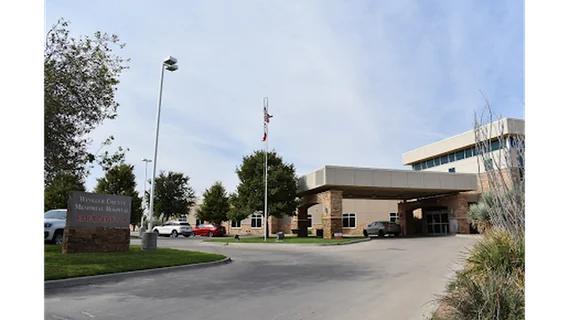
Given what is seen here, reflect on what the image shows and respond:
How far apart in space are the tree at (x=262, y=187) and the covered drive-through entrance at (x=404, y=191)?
1670mm

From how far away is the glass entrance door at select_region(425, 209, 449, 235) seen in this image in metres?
35.3

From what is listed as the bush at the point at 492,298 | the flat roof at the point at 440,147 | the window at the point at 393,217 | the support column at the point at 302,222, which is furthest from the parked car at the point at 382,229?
the bush at the point at 492,298

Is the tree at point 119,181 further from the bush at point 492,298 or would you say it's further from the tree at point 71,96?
the bush at point 492,298

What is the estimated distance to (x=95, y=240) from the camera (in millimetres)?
14945

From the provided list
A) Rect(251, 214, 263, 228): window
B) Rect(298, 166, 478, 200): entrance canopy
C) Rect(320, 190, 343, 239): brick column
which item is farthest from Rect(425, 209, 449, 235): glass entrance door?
Rect(251, 214, 263, 228): window

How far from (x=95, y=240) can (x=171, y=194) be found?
93.5 feet

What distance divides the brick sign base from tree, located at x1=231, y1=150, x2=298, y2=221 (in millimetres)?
16046

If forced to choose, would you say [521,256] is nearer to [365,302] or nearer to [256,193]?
[365,302]

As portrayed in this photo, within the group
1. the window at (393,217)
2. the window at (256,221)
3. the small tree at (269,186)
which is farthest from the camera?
the window at (256,221)

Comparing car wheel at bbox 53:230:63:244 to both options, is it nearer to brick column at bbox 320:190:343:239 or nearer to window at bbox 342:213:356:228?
brick column at bbox 320:190:343:239

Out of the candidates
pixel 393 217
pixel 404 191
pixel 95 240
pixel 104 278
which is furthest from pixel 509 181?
pixel 393 217

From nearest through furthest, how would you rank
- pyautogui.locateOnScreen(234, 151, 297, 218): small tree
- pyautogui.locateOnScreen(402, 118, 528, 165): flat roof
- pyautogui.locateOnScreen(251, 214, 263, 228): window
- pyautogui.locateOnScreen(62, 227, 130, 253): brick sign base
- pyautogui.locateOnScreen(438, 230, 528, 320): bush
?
pyautogui.locateOnScreen(438, 230, 528, 320): bush, pyautogui.locateOnScreen(62, 227, 130, 253): brick sign base, pyautogui.locateOnScreen(234, 151, 297, 218): small tree, pyautogui.locateOnScreen(402, 118, 528, 165): flat roof, pyautogui.locateOnScreen(251, 214, 263, 228): window

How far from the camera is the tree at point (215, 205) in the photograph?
46719 mm

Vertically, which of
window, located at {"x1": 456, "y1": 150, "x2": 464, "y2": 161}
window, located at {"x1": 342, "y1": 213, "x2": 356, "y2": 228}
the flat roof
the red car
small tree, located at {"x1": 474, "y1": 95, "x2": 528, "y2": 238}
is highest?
the flat roof
